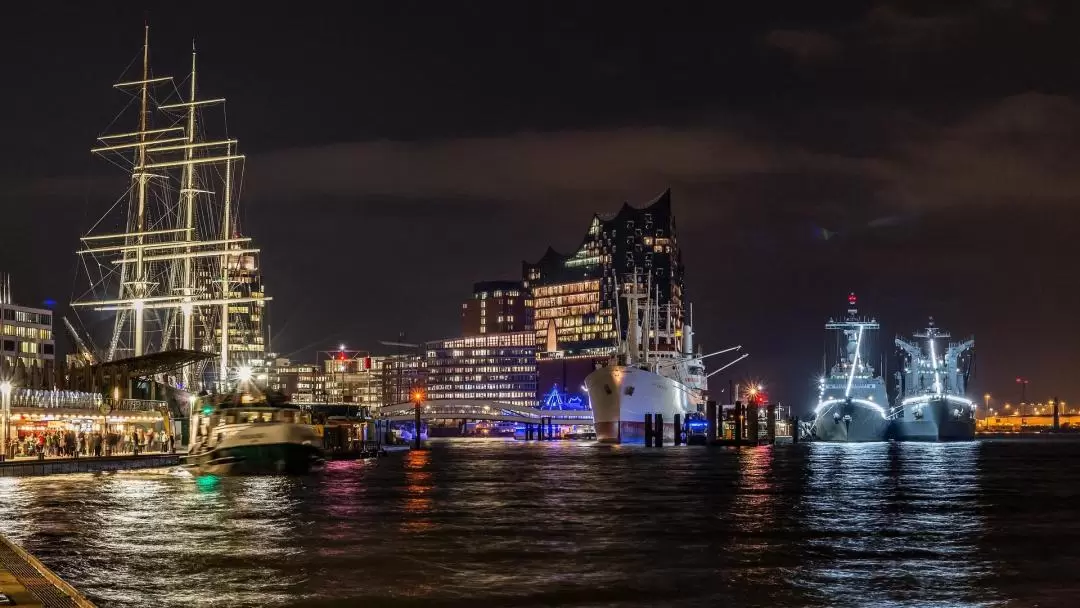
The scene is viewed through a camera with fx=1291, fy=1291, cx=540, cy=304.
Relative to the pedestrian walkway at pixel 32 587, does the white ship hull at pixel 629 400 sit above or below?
above

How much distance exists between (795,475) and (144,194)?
84214mm

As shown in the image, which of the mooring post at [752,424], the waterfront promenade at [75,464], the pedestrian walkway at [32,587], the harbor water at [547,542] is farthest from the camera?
the mooring post at [752,424]

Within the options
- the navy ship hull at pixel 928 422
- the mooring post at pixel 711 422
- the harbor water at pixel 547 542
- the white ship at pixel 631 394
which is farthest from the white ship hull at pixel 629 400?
the harbor water at pixel 547 542

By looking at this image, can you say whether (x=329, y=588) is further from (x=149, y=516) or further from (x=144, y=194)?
(x=144, y=194)

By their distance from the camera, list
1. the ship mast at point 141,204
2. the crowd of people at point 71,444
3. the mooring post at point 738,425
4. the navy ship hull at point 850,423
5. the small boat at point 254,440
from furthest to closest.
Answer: the navy ship hull at point 850,423 → the mooring post at point 738,425 → the ship mast at point 141,204 → the crowd of people at point 71,444 → the small boat at point 254,440

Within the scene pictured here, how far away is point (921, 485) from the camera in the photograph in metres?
66.2

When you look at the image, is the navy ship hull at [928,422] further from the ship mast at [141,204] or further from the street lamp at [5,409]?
the street lamp at [5,409]

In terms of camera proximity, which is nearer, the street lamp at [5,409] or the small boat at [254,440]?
the street lamp at [5,409]

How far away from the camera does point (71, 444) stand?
8056cm

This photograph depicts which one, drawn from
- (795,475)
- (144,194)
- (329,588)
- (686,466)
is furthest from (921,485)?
(144,194)

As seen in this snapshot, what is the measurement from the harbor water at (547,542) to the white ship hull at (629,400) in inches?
4200

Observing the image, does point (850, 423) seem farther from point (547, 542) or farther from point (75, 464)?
point (547, 542)

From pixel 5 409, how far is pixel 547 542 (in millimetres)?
47646

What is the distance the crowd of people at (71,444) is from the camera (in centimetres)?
7869
